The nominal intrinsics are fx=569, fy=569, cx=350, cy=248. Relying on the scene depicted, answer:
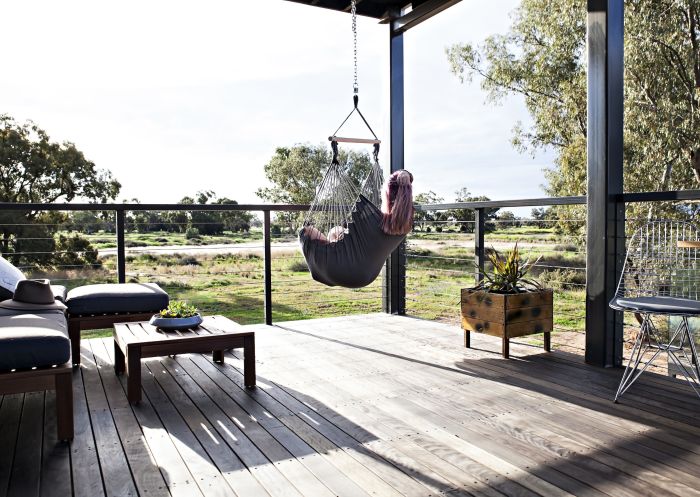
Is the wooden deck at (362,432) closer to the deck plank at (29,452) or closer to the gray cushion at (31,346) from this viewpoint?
the deck plank at (29,452)

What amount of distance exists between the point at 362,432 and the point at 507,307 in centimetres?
144

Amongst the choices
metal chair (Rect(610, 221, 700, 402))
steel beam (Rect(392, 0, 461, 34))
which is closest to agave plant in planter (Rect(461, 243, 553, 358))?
metal chair (Rect(610, 221, 700, 402))

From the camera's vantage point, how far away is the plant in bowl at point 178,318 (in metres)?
2.72

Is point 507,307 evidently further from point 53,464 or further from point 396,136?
point 53,464

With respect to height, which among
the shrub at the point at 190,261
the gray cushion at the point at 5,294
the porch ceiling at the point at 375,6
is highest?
the porch ceiling at the point at 375,6

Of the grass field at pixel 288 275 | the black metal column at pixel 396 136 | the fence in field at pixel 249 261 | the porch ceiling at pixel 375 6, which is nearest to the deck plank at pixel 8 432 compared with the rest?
the black metal column at pixel 396 136

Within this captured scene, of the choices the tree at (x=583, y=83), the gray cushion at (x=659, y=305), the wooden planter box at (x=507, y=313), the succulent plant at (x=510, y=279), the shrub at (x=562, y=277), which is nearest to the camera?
the gray cushion at (x=659, y=305)

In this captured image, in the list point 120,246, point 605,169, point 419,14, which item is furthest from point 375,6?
point 120,246

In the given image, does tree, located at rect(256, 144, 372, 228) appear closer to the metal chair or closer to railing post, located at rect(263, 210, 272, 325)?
railing post, located at rect(263, 210, 272, 325)

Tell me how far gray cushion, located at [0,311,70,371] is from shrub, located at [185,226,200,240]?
525cm

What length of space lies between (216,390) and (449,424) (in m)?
1.12

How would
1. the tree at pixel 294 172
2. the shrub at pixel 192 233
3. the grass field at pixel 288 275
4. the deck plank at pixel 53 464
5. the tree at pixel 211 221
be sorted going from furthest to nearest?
the tree at pixel 294 172
the grass field at pixel 288 275
the shrub at pixel 192 233
the tree at pixel 211 221
the deck plank at pixel 53 464

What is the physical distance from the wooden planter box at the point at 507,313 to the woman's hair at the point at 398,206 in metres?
0.68

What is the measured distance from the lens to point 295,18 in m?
11.7
